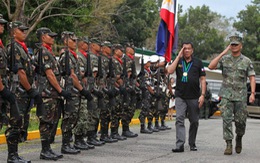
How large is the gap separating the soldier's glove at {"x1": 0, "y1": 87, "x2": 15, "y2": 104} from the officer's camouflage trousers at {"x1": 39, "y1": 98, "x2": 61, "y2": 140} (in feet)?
3.69

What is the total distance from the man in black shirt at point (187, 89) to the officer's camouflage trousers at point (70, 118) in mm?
1912

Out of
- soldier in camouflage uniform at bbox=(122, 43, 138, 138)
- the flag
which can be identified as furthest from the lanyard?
the flag

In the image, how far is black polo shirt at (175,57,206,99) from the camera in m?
9.73

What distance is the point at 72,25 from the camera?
79.6 ft

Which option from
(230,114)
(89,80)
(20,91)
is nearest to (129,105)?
(89,80)

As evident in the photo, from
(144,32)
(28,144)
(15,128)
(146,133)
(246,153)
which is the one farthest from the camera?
(144,32)

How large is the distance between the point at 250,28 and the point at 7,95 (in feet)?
158

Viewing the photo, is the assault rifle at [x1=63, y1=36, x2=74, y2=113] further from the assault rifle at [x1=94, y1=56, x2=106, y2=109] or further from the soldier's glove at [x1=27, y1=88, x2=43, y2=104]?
the assault rifle at [x1=94, y1=56, x2=106, y2=109]

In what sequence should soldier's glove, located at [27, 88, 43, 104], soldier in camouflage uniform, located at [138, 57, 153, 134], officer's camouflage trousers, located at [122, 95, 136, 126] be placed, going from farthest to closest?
1. soldier in camouflage uniform, located at [138, 57, 153, 134]
2. officer's camouflage trousers, located at [122, 95, 136, 126]
3. soldier's glove, located at [27, 88, 43, 104]

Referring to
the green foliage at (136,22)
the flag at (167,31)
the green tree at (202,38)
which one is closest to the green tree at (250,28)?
the green tree at (202,38)

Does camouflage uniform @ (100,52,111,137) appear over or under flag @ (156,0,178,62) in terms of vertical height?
under

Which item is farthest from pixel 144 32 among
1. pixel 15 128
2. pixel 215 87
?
pixel 15 128

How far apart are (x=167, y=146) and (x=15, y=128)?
3929mm

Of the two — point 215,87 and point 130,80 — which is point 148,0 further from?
point 130,80
